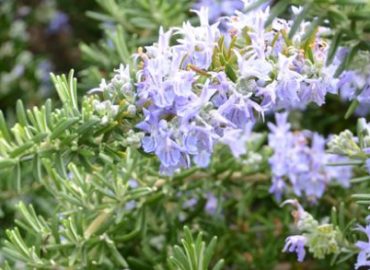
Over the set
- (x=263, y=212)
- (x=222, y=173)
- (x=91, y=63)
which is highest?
(x=91, y=63)

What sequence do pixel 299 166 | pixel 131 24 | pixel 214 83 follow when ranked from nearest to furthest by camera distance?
pixel 214 83 → pixel 299 166 → pixel 131 24

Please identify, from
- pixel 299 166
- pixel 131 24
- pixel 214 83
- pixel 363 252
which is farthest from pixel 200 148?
pixel 131 24

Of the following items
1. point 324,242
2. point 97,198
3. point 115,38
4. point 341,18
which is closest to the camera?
point 341,18

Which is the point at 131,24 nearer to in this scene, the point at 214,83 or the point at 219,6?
the point at 219,6

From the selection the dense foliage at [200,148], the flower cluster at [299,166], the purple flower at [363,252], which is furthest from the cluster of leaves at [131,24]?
the purple flower at [363,252]

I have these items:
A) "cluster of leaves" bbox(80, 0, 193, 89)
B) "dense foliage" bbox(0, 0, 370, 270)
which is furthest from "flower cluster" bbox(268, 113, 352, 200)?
"cluster of leaves" bbox(80, 0, 193, 89)

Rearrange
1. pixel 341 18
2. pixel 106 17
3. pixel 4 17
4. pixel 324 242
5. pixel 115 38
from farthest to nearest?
pixel 4 17
pixel 106 17
pixel 115 38
pixel 324 242
pixel 341 18

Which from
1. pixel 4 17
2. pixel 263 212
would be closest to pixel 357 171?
pixel 263 212

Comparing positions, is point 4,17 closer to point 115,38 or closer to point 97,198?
point 115,38

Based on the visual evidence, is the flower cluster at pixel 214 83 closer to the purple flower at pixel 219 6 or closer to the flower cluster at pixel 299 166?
the flower cluster at pixel 299 166
